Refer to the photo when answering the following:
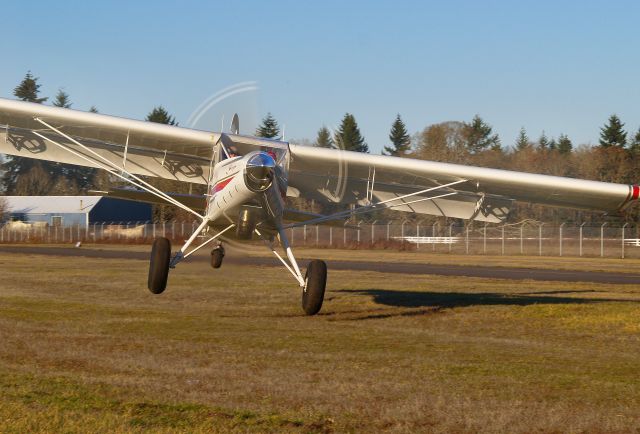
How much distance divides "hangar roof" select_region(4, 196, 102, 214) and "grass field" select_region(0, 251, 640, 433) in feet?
219

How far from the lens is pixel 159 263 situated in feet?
51.5

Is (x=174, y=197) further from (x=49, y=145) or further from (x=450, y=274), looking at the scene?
(x=450, y=274)

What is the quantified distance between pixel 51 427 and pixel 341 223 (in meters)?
13.3

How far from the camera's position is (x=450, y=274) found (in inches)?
1244

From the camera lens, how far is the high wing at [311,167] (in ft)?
55.5

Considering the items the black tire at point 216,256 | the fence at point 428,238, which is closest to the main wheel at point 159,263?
the black tire at point 216,256

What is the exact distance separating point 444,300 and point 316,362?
9.97 meters

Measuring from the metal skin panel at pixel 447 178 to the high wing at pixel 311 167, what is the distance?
0.07 ft

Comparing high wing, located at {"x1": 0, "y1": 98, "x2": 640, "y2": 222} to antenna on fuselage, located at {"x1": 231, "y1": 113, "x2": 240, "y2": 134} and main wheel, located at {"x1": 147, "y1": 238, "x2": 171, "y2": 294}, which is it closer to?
antenna on fuselage, located at {"x1": 231, "y1": 113, "x2": 240, "y2": 134}

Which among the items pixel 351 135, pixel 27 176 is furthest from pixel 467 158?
pixel 27 176

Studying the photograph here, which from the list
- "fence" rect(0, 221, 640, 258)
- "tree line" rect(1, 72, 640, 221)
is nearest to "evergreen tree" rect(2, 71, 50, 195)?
"tree line" rect(1, 72, 640, 221)

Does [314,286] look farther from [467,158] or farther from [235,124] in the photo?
[467,158]

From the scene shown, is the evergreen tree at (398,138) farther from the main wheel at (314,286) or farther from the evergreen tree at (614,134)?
the main wheel at (314,286)

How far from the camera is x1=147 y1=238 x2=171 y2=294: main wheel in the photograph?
15.7m
